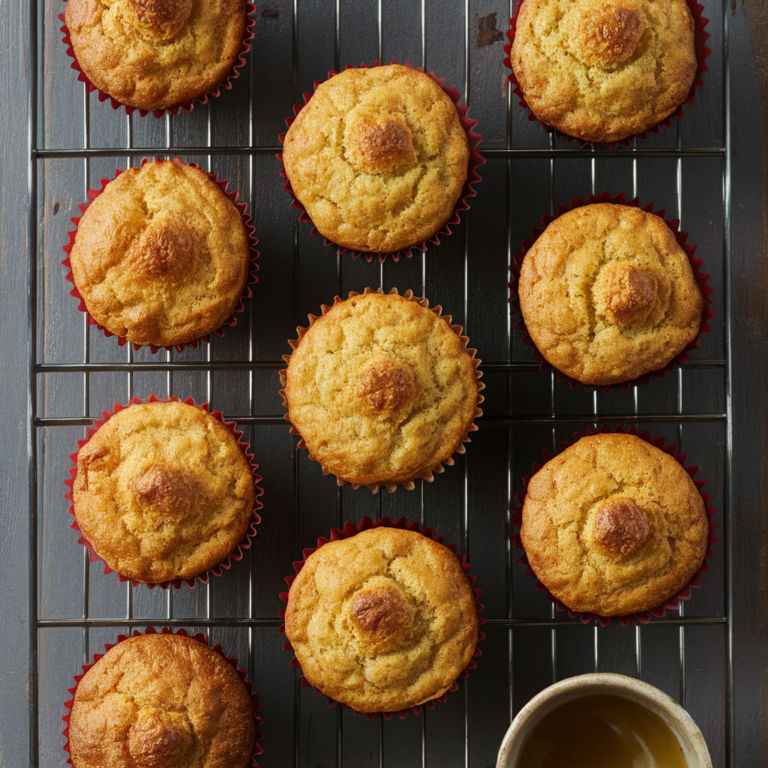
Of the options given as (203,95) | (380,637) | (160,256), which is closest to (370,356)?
(160,256)

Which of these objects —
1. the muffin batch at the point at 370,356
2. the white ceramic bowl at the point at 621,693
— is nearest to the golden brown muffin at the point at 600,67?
the muffin batch at the point at 370,356

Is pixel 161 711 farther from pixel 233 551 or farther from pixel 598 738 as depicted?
pixel 598 738

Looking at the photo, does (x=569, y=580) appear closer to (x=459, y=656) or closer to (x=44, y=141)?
(x=459, y=656)

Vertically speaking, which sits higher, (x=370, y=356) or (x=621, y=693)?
(x=370, y=356)

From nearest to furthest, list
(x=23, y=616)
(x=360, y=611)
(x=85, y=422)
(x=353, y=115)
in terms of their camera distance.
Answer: (x=360, y=611) < (x=353, y=115) < (x=85, y=422) < (x=23, y=616)

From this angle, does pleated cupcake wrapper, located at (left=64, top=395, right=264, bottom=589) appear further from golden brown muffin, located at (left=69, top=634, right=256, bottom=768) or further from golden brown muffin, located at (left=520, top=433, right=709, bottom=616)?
golden brown muffin, located at (left=520, top=433, right=709, bottom=616)

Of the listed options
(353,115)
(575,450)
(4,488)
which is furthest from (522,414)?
(4,488)

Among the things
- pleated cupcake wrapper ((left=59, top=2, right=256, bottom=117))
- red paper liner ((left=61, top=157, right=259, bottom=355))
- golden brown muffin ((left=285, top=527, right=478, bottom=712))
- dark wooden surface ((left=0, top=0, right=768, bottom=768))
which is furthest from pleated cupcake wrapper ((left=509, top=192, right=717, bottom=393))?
pleated cupcake wrapper ((left=59, top=2, right=256, bottom=117))
